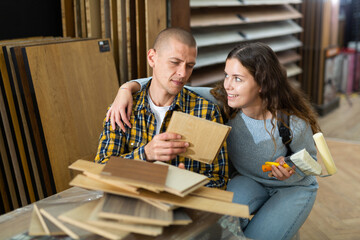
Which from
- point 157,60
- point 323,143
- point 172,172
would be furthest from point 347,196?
point 172,172

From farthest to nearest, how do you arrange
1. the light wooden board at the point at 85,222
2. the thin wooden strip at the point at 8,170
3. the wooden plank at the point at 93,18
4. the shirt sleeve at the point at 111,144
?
the wooden plank at the point at 93,18 < the thin wooden strip at the point at 8,170 < the shirt sleeve at the point at 111,144 < the light wooden board at the point at 85,222

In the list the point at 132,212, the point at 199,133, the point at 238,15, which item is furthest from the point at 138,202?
the point at 238,15

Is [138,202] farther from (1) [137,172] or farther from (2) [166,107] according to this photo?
(2) [166,107]

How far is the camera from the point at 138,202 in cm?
107

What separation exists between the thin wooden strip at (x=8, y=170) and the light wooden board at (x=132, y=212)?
1396mm

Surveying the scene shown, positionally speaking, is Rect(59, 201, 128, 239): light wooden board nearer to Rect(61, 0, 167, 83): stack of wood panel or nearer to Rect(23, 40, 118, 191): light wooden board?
Rect(23, 40, 118, 191): light wooden board

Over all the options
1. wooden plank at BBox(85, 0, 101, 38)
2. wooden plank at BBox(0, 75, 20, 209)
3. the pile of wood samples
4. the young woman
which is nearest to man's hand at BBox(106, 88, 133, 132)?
the young woman

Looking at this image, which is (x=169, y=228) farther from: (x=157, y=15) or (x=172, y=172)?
(x=157, y=15)

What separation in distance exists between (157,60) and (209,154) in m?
0.61

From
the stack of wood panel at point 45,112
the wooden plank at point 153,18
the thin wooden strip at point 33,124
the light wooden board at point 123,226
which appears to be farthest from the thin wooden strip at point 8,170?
the light wooden board at point 123,226

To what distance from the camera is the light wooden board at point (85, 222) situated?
98cm

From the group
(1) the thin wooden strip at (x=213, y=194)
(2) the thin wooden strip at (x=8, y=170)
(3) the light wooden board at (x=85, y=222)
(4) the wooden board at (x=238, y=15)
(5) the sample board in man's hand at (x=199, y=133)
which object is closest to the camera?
(3) the light wooden board at (x=85, y=222)

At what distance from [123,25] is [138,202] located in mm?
1678

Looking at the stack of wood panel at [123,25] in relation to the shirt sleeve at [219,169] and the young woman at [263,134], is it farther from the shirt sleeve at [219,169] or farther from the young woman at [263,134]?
the shirt sleeve at [219,169]
